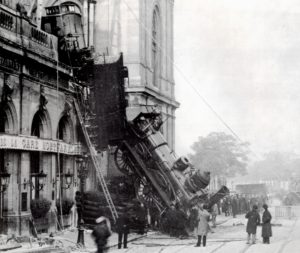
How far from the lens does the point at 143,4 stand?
107 feet

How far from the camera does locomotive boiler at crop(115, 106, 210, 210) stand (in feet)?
66.8

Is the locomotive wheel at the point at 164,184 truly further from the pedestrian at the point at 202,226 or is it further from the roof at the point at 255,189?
the roof at the point at 255,189

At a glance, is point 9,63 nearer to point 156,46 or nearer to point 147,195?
point 147,195

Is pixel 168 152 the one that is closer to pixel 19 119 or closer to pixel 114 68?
pixel 114 68

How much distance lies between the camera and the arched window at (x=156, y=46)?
36.2m

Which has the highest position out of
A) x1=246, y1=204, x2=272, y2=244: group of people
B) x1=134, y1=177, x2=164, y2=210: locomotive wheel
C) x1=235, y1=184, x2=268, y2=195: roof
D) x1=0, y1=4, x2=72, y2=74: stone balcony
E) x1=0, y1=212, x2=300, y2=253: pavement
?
x1=0, y1=4, x2=72, y2=74: stone balcony

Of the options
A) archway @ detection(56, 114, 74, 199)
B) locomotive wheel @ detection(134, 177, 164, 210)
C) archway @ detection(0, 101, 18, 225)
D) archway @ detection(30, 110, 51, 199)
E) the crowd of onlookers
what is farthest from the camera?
the crowd of onlookers

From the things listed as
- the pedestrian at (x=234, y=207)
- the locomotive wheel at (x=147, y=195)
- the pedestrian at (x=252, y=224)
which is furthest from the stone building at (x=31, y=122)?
the pedestrian at (x=234, y=207)

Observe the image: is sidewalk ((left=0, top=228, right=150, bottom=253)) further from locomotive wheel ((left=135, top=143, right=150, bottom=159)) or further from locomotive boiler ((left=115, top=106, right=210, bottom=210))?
locomotive wheel ((left=135, top=143, right=150, bottom=159))

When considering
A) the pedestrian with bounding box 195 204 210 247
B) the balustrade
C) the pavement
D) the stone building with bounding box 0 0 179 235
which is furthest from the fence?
the balustrade

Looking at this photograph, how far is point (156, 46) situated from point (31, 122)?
61.0ft

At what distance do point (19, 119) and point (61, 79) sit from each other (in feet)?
12.0

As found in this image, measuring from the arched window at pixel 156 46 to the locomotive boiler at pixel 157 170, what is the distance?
1544 cm

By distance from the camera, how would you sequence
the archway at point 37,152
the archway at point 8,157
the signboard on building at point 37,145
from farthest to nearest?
the archway at point 37,152, the archway at point 8,157, the signboard on building at point 37,145
